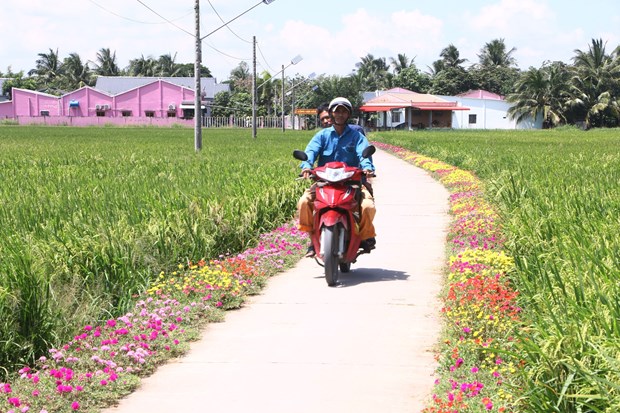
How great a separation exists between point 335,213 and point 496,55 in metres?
99.2

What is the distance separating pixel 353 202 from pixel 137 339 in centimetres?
313

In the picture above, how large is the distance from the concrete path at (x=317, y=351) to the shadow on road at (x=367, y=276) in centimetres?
1

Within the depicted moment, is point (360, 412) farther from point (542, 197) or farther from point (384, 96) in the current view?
point (384, 96)

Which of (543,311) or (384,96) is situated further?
(384,96)

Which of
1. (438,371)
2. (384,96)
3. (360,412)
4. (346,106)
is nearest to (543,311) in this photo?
(438,371)

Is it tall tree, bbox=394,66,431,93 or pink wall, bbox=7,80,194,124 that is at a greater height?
tall tree, bbox=394,66,431,93

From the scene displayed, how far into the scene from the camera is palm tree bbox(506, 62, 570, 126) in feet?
249

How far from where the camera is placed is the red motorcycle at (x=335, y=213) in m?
7.98

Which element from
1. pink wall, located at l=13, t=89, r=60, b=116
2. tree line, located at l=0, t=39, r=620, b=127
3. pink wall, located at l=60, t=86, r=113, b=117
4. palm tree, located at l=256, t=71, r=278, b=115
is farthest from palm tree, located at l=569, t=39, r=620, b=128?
pink wall, located at l=13, t=89, r=60, b=116

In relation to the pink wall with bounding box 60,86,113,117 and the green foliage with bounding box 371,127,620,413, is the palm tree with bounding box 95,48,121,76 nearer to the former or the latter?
the pink wall with bounding box 60,86,113,117

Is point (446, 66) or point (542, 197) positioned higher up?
point (446, 66)

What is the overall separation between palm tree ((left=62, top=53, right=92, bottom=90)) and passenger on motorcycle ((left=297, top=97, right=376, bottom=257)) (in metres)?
100

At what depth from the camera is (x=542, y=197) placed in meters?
9.95

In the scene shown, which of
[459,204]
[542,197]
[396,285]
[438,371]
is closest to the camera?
[438,371]
